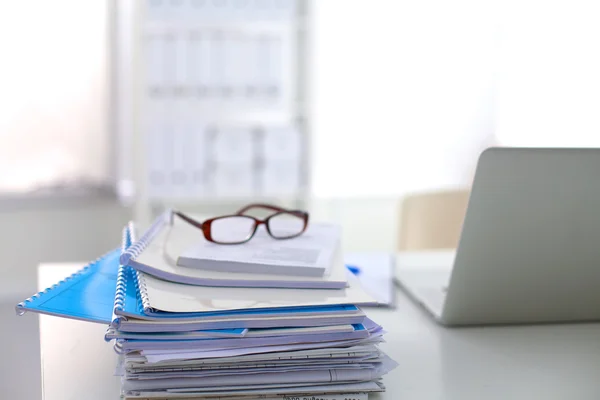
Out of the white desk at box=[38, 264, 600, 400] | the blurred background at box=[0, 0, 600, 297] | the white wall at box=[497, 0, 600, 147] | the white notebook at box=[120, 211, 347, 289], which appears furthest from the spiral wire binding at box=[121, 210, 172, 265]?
the white wall at box=[497, 0, 600, 147]

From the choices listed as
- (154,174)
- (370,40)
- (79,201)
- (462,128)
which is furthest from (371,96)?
(79,201)

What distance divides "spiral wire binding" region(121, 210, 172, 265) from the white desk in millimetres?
136

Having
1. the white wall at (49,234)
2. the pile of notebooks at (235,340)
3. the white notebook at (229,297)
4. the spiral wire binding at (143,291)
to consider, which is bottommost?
the white wall at (49,234)

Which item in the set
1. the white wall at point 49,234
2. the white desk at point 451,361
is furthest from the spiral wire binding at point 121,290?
the white wall at point 49,234

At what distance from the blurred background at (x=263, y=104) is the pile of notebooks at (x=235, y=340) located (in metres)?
2.27

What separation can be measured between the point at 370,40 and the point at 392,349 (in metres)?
2.68

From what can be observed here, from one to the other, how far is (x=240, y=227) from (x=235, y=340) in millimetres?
333

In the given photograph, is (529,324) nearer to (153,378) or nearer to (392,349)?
(392,349)

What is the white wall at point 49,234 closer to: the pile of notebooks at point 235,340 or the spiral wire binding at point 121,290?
the spiral wire binding at point 121,290

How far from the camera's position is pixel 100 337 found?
0.94 metres

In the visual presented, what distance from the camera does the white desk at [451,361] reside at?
756 millimetres

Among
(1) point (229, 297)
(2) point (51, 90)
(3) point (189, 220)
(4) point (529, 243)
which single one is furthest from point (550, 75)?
(1) point (229, 297)

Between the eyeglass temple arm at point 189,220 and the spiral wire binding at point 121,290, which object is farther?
the eyeglass temple arm at point 189,220

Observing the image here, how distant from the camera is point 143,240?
0.89 meters
